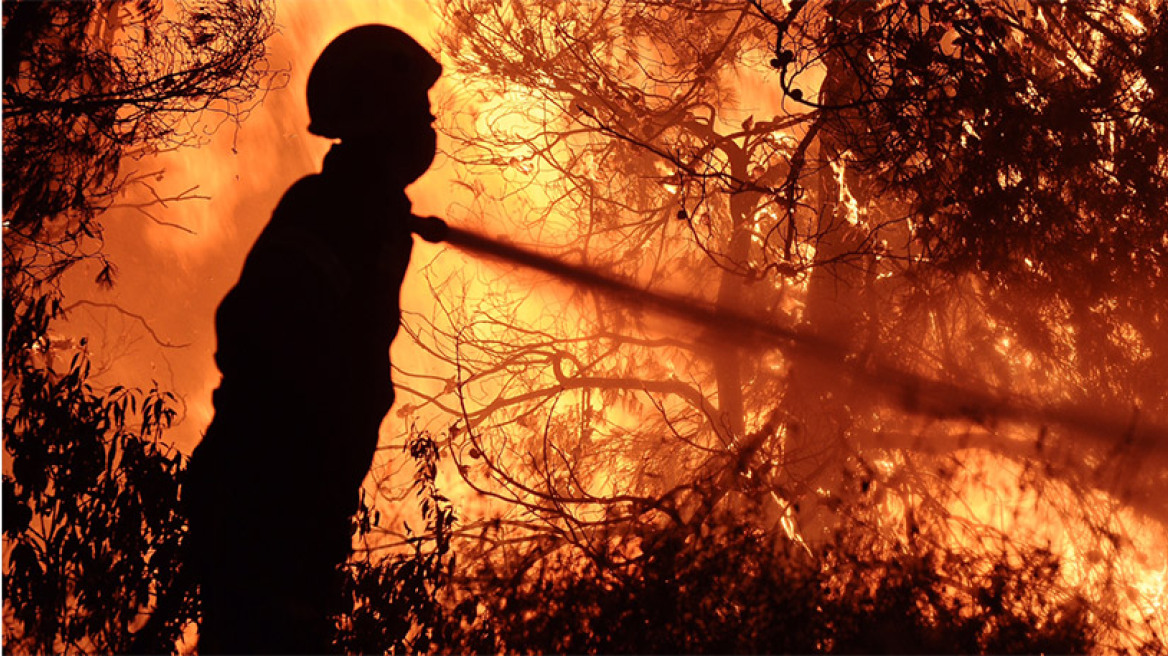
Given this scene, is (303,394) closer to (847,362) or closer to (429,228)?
(429,228)

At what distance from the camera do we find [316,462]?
2.10m

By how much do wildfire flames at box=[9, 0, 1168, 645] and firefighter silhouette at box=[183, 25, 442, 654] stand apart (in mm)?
191

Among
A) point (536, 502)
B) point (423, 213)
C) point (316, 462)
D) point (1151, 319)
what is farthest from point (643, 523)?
point (1151, 319)

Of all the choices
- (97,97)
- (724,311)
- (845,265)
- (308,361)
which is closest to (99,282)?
(97,97)

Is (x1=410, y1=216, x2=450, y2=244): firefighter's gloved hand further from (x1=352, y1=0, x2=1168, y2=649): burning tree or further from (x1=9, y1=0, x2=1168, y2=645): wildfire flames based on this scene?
(x1=352, y1=0, x2=1168, y2=649): burning tree

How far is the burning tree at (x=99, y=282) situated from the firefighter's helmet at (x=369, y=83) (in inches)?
9.7

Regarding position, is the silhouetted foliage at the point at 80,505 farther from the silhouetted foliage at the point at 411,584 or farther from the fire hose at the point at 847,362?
the fire hose at the point at 847,362

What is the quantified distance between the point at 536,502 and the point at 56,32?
213cm

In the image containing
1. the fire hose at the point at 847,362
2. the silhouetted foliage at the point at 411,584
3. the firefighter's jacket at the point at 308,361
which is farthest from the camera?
the fire hose at the point at 847,362

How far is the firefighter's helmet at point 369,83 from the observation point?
92.1 inches

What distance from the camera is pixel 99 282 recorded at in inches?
93.2

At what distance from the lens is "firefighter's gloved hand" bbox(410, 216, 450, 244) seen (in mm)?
2443

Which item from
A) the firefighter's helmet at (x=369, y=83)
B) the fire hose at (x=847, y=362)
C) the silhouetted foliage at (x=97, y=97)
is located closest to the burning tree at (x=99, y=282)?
the silhouetted foliage at (x=97, y=97)

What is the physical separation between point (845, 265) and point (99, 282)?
2.56 m
